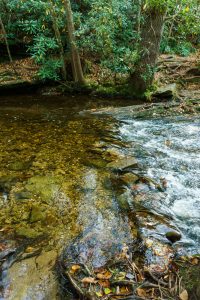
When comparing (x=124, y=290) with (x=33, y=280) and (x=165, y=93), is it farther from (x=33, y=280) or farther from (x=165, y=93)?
(x=165, y=93)

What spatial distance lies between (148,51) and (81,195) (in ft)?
23.7

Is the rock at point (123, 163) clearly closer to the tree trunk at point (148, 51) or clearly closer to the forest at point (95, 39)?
the forest at point (95, 39)

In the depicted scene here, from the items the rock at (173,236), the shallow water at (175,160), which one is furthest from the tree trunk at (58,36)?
the rock at (173,236)

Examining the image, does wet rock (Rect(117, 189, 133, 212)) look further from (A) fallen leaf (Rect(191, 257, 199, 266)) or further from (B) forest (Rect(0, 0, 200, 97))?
(B) forest (Rect(0, 0, 200, 97))

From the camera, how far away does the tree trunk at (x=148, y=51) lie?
9.71 metres

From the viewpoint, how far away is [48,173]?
514 cm

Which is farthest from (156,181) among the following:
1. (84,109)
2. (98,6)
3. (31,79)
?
(31,79)

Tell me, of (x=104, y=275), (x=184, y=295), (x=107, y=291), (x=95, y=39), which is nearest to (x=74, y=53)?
(x=95, y=39)

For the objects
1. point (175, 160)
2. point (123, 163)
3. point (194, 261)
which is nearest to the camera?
point (194, 261)

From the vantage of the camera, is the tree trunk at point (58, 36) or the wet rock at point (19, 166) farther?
the tree trunk at point (58, 36)

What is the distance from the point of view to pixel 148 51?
1003 centimetres

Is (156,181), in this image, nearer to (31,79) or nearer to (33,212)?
(33,212)

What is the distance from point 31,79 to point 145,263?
9671 mm

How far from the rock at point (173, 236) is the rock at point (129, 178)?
135 cm
